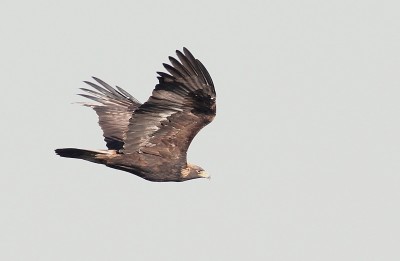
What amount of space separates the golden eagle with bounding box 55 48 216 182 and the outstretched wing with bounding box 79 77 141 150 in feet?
0.98

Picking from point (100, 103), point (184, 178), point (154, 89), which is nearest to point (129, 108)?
point (100, 103)

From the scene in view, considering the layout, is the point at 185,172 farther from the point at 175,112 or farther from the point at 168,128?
the point at 175,112

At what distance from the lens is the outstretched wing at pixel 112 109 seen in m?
16.9

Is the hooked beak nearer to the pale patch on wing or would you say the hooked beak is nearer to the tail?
the pale patch on wing

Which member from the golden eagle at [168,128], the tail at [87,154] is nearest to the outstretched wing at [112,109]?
the golden eagle at [168,128]

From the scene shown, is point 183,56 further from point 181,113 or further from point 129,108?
point 129,108

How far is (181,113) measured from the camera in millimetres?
14102

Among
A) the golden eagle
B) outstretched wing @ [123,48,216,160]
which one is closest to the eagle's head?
the golden eagle

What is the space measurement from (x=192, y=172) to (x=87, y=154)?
7.21 ft

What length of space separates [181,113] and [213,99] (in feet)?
2.23

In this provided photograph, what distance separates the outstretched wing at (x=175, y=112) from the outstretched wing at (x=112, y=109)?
5.74ft

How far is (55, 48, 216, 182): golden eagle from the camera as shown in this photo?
44.1 feet

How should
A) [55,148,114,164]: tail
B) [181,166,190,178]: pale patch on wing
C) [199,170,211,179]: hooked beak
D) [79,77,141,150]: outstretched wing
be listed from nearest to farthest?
[55,148,114,164]: tail < [181,166,190,178]: pale patch on wing < [199,170,211,179]: hooked beak < [79,77,141,150]: outstretched wing

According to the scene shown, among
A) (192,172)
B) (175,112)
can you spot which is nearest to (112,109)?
(192,172)
